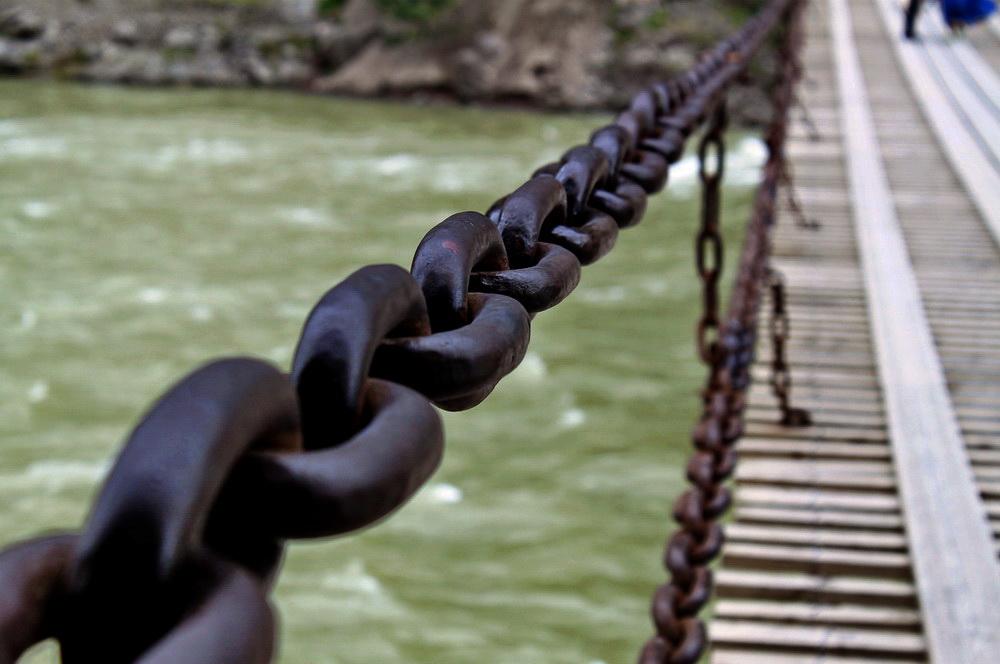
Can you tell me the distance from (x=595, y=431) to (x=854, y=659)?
148 inches

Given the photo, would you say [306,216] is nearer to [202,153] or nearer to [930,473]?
[202,153]

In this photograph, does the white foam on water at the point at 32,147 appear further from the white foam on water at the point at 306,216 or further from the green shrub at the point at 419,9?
the green shrub at the point at 419,9

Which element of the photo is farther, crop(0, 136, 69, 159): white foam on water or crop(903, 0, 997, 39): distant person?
crop(0, 136, 69, 159): white foam on water

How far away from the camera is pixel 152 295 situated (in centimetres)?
813

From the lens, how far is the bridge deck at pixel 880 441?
7.53 ft

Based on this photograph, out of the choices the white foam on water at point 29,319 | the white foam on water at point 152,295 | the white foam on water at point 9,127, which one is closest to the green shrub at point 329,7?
the white foam on water at point 9,127

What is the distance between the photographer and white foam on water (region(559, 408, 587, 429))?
6079 millimetres

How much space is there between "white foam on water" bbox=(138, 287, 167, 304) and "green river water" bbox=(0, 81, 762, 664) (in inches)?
1.1

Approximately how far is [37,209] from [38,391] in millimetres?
4005

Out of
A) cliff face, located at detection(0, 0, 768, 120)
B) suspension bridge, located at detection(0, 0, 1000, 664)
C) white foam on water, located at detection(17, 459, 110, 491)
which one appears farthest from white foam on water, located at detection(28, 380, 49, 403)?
cliff face, located at detection(0, 0, 768, 120)

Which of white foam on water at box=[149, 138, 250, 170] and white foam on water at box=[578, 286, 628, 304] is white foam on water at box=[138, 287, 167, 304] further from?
white foam on water at box=[149, 138, 250, 170]

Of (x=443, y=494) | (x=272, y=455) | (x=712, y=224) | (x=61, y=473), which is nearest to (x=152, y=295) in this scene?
(x=61, y=473)

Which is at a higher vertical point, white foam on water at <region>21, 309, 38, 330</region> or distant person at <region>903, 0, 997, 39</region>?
distant person at <region>903, 0, 997, 39</region>

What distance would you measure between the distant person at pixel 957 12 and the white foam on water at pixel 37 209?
7655 mm
